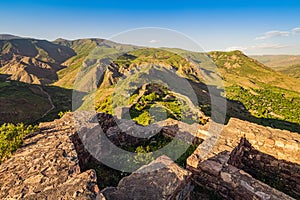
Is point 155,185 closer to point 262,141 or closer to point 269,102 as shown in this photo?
point 262,141

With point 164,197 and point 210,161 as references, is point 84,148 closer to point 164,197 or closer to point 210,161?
point 164,197

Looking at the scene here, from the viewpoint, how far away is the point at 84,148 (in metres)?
7.76

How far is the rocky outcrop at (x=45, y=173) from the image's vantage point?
3.93 metres

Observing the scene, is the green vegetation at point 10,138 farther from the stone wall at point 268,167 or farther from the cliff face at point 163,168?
the stone wall at point 268,167

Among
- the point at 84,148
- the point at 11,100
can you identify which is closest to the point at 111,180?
the point at 84,148

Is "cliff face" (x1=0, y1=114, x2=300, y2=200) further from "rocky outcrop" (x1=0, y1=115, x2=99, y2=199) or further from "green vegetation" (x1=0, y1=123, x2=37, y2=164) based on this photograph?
"green vegetation" (x1=0, y1=123, x2=37, y2=164)

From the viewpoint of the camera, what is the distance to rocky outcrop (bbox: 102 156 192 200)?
486 centimetres

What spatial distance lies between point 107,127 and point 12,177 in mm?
5212

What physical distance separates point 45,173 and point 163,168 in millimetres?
3232

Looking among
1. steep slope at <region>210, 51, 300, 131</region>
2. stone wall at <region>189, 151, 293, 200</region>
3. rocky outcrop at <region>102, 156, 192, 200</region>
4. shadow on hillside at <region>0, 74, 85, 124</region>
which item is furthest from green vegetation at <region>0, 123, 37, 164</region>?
steep slope at <region>210, 51, 300, 131</region>

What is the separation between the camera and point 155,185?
5.20 metres

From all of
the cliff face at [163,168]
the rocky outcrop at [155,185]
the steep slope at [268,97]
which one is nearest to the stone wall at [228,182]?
the cliff face at [163,168]

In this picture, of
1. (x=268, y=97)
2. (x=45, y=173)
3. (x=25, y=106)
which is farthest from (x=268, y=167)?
(x=268, y=97)

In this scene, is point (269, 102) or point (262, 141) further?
point (269, 102)
